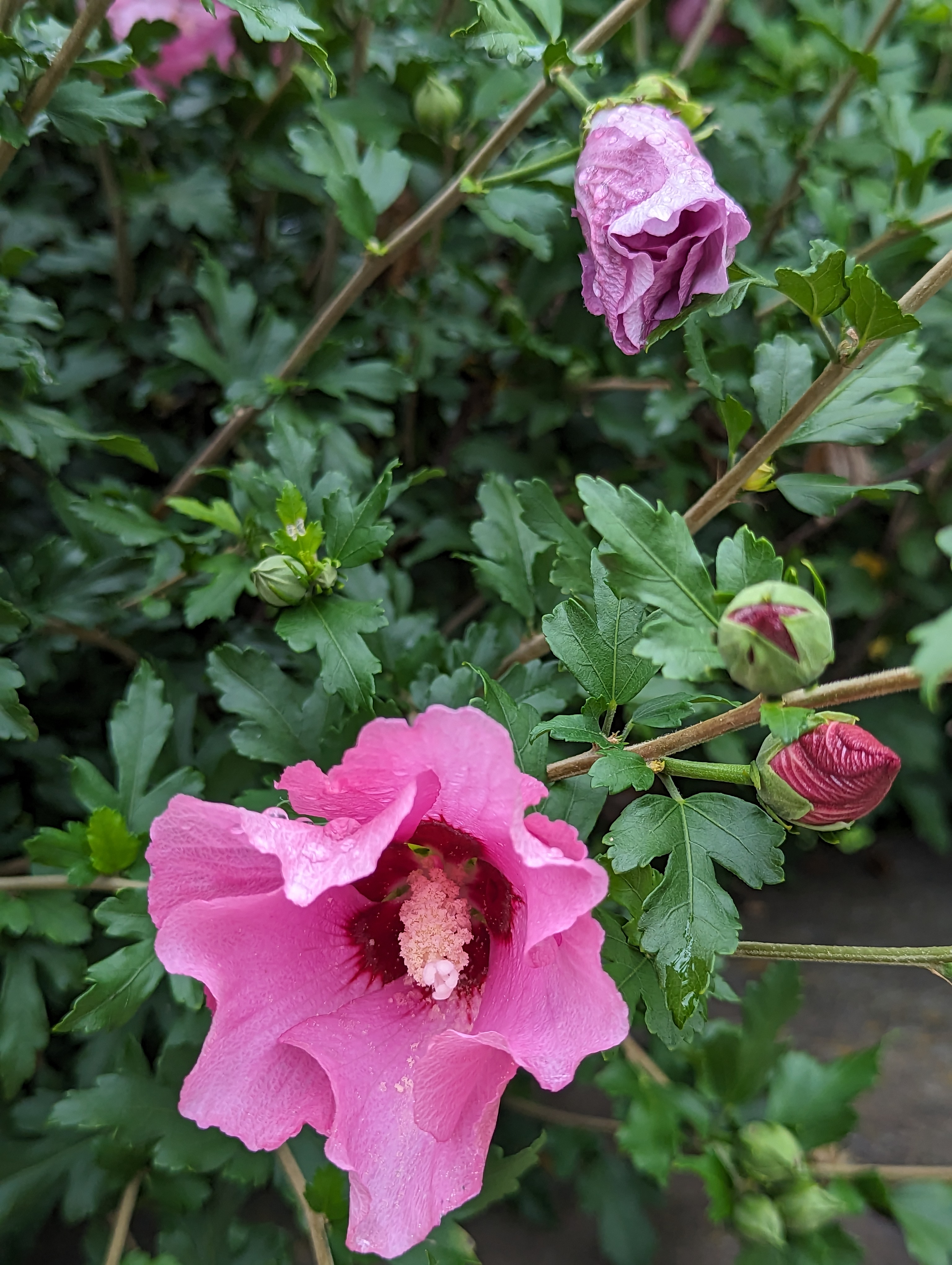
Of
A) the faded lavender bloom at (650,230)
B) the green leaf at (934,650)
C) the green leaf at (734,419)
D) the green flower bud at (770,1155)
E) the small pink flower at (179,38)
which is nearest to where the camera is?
the green leaf at (934,650)

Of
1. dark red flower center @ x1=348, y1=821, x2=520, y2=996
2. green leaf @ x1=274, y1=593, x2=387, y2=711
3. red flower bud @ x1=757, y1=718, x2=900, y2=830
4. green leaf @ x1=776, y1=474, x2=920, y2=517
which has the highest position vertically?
green leaf @ x1=776, y1=474, x2=920, y2=517

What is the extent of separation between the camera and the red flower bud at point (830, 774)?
1.47ft

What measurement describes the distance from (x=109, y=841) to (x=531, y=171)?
0.62 meters

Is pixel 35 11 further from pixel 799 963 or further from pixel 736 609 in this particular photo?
pixel 799 963

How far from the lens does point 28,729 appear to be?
2.27 feet

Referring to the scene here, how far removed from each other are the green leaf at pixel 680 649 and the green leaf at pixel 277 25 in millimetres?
391

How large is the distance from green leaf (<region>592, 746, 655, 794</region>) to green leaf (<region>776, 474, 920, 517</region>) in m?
0.27

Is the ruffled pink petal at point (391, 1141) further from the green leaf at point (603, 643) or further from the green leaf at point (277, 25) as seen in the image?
the green leaf at point (277, 25)

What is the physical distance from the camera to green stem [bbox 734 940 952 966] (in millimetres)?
538

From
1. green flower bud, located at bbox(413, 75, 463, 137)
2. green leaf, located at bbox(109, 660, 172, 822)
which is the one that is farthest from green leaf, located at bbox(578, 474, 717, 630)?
green flower bud, located at bbox(413, 75, 463, 137)

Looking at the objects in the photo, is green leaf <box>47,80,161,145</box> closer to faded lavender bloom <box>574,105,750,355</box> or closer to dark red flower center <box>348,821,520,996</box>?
faded lavender bloom <box>574,105,750,355</box>

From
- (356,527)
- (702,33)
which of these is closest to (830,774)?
(356,527)

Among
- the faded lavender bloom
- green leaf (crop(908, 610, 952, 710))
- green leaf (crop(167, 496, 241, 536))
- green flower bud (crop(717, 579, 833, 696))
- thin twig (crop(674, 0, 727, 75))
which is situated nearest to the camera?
green leaf (crop(908, 610, 952, 710))

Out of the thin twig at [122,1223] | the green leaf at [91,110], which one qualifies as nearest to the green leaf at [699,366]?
the green leaf at [91,110]
